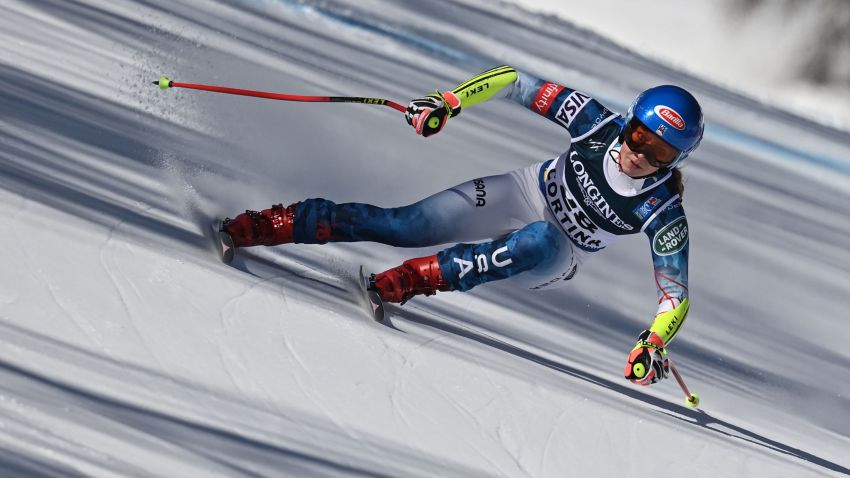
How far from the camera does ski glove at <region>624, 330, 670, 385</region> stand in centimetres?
360

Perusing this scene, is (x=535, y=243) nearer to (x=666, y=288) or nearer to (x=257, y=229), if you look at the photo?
(x=666, y=288)

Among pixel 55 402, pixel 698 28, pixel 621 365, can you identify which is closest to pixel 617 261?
pixel 621 365

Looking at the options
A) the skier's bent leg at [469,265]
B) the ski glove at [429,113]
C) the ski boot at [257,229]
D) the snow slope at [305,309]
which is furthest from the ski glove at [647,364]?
the ski boot at [257,229]

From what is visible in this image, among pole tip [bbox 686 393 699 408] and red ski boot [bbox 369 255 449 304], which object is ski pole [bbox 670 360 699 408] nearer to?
pole tip [bbox 686 393 699 408]

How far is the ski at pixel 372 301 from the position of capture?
3.83 m

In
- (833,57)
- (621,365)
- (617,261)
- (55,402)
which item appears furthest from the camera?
(833,57)

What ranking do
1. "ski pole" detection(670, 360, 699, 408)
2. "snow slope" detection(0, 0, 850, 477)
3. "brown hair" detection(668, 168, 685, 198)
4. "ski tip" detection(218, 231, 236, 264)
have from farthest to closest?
"ski pole" detection(670, 360, 699, 408)
"brown hair" detection(668, 168, 685, 198)
"ski tip" detection(218, 231, 236, 264)
"snow slope" detection(0, 0, 850, 477)

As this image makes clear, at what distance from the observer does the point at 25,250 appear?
3.31m

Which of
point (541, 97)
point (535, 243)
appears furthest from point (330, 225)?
point (541, 97)

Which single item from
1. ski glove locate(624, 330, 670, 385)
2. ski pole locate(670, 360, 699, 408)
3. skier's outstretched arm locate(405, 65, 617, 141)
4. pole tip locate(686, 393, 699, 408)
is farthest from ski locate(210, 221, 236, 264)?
pole tip locate(686, 393, 699, 408)

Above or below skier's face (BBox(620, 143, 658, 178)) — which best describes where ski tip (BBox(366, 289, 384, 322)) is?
below

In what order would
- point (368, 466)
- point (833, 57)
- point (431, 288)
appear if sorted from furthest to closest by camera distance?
1. point (833, 57)
2. point (431, 288)
3. point (368, 466)

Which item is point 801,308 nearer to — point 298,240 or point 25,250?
point 298,240

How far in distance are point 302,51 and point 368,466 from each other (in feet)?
17.7
